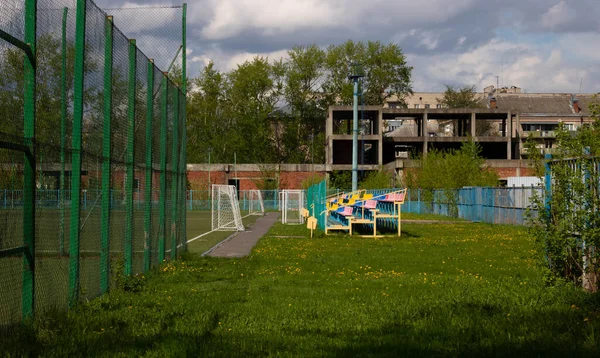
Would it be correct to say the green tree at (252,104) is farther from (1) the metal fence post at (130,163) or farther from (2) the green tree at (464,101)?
(1) the metal fence post at (130,163)

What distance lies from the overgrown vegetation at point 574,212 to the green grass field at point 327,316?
1.51 feet

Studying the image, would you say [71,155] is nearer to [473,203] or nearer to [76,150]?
[76,150]

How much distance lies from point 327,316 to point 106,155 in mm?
3650

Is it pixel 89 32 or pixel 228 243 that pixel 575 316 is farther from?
pixel 228 243

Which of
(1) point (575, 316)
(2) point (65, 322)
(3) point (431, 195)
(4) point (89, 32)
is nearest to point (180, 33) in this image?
(4) point (89, 32)

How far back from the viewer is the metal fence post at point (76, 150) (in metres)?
8.30

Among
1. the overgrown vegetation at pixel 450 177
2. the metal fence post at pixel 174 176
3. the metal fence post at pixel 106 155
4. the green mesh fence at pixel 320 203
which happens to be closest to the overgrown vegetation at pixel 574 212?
the metal fence post at pixel 106 155

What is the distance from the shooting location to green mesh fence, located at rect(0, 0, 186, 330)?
6.60 metres

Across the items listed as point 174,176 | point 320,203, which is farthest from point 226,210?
point 174,176

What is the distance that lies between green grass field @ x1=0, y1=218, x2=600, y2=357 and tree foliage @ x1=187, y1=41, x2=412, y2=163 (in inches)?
3082

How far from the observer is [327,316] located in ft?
26.8

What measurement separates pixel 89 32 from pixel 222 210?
2317 centimetres

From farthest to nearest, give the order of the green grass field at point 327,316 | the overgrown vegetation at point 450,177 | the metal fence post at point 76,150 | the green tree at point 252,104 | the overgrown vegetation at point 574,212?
the green tree at point 252,104
the overgrown vegetation at point 450,177
the overgrown vegetation at point 574,212
the metal fence post at point 76,150
the green grass field at point 327,316

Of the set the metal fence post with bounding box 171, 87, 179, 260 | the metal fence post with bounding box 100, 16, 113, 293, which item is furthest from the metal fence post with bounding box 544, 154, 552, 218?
the metal fence post with bounding box 171, 87, 179, 260
